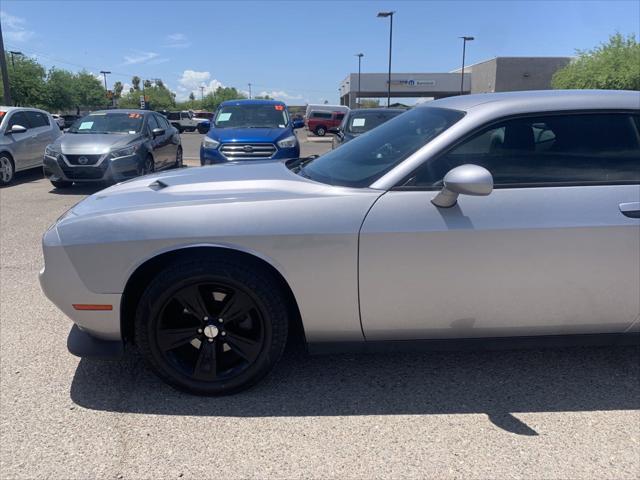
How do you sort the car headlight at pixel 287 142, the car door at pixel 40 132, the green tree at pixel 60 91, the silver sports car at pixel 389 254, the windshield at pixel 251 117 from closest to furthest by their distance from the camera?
the silver sports car at pixel 389 254, the car headlight at pixel 287 142, the windshield at pixel 251 117, the car door at pixel 40 132, the green tree at pixel 60 91

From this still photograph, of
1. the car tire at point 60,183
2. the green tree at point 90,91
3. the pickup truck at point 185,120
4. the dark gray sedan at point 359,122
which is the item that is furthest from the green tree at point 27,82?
the dark gray sedan at point 359,122

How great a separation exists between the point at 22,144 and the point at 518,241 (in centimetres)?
1136

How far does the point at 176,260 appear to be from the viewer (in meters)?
2.61

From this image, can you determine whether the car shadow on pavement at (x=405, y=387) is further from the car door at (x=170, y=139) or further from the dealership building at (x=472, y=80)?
the dealership building at (x=472, y=80)

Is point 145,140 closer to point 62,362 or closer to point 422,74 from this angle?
point 62,362

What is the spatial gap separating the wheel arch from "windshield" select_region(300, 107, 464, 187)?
0.61m

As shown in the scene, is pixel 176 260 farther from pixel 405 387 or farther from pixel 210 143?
pixel 210 143

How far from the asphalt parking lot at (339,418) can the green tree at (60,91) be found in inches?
1919

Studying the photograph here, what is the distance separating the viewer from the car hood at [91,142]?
29.8 feet

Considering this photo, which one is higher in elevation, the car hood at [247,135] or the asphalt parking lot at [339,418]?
the car hood at [247,135]

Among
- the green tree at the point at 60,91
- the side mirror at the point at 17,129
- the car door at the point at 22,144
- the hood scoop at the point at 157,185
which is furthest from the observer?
the green tree at the point at 60,91

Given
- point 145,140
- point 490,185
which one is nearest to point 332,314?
point 490,185

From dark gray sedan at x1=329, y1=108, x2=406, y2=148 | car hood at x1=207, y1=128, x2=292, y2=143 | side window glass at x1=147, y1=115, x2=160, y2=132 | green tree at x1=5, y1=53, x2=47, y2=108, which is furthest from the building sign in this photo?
car hood at x1=207, y1=128, x2=292, y2=143

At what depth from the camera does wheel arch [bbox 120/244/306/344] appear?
256 cm
